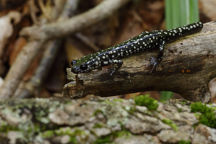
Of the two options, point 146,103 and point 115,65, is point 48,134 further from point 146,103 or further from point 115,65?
point 115,65

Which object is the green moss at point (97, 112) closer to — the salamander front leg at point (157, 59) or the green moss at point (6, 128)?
the green moss at point (6, 128)

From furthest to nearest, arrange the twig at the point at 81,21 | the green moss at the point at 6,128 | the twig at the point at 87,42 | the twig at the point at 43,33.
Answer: the twig at the point at 87,42
the twig at the point at 81,21
the twig at the point at 43,33
the green moss at the point at 6,128

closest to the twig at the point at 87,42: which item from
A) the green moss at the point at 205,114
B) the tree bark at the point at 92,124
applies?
the green moss at the point at 205,114

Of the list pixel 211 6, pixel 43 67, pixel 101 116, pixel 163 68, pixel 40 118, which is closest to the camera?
pixel 40 118

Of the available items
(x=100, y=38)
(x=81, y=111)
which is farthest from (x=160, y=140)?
(x=100, y=38)

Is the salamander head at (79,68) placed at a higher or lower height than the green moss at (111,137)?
higher

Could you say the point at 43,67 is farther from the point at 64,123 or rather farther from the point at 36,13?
the point at 64,123

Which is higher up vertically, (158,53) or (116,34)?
(116,34)
